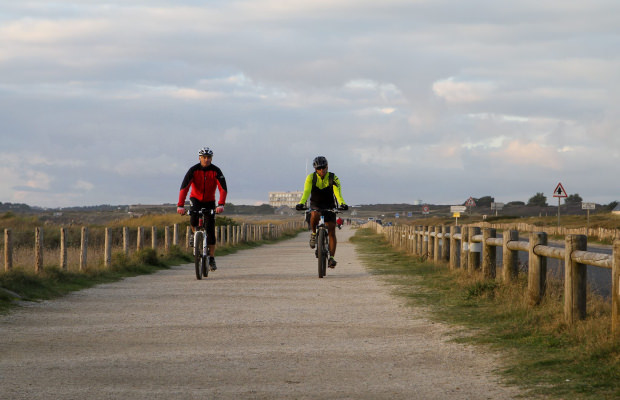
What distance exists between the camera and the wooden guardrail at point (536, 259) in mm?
7304

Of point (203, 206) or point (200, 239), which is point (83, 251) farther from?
point (203, 206)

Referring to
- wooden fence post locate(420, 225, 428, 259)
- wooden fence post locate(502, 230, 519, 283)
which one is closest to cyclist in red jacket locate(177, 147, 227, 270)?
wooden fence post locate(502, 230, 519, 283)

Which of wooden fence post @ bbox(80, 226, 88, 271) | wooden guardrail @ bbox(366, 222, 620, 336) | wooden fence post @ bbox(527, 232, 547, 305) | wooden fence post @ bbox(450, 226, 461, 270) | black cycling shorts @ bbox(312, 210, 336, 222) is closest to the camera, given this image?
wooden guardrail @ bbox(366, 222, 620, 336)

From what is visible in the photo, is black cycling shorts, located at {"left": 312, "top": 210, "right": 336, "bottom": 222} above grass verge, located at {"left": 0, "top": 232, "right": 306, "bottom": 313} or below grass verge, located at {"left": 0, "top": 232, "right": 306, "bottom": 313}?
above

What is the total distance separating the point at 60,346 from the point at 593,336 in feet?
15.6

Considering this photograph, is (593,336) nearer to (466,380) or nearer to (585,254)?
(585,254)

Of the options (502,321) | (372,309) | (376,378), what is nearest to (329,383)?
(376,378)

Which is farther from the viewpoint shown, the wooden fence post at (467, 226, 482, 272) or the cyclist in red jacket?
the cyclist in red jacket

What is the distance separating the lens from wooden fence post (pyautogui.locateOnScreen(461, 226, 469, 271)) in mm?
15000

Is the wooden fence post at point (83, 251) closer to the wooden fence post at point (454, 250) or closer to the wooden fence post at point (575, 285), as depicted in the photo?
the wooden fence post at point (454, 250)

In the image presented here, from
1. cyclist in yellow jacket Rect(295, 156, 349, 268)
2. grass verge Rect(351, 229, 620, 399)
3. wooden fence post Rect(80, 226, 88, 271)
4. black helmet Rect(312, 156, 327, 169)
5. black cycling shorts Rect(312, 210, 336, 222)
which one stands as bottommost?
grass verge Rect(351, 229, 620, 399)

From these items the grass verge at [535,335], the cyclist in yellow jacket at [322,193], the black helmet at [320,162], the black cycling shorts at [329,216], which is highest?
the black helmet at [320,162]

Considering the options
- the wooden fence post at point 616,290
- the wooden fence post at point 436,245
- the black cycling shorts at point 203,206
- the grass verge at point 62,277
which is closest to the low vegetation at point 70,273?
the grass verge at point 62,277

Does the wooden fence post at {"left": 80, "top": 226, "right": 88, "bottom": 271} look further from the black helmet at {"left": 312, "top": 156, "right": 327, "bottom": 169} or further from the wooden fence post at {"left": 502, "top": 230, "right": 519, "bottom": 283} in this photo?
the wooden fence post at {"left": 502, "top": 230, "right": 519, "bottom": 283}
